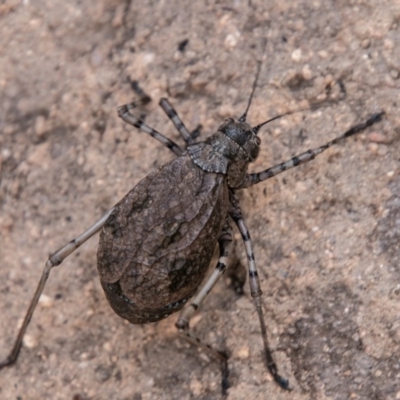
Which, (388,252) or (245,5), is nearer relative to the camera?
(388,252)

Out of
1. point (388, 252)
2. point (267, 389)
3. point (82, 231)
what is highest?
point (82, 231)

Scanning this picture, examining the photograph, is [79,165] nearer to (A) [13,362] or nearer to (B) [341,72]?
(A) [13,362]

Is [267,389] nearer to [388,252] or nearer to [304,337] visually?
[304,337]

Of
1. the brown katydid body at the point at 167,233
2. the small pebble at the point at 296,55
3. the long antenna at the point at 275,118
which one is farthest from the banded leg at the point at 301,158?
the small pebble at the point at 296,55

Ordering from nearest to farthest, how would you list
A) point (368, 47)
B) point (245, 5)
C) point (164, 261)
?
point (164, 261) < point (368, 47) < point (245, 5)

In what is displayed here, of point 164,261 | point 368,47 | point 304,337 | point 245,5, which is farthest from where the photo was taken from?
point 245,5

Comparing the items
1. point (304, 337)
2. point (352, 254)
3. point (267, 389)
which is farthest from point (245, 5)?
point (267, 389)

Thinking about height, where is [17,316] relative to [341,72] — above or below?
below

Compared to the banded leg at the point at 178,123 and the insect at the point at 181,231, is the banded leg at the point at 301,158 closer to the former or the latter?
the insect at the point at 181,231
